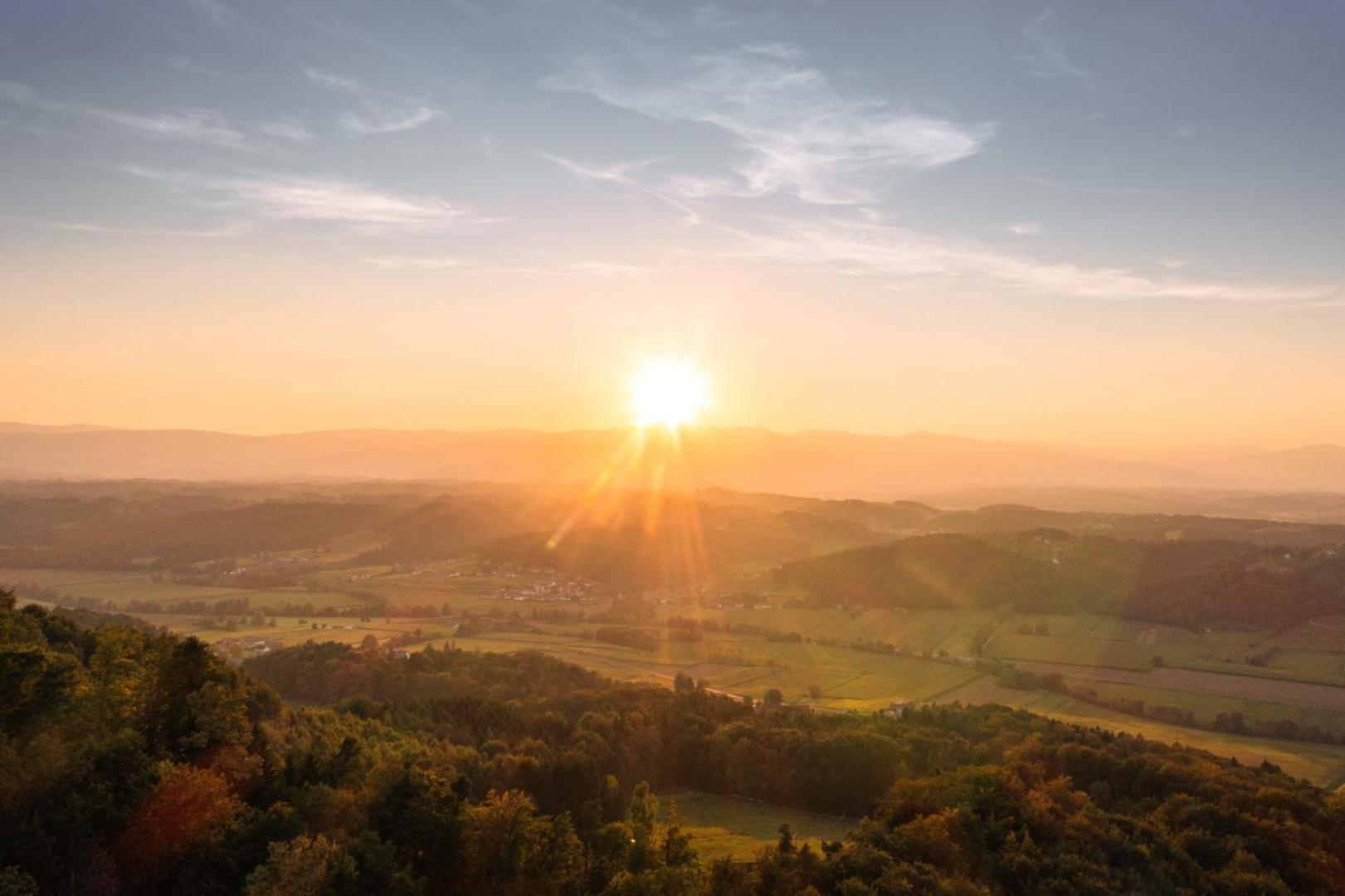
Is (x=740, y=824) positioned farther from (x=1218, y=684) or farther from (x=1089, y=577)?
(x=1089, y=577)

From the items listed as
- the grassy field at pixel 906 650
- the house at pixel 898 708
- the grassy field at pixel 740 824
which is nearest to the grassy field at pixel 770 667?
the grassy field at pixel 906 650

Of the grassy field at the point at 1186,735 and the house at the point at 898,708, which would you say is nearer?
the grassy field at the point at 1186,735

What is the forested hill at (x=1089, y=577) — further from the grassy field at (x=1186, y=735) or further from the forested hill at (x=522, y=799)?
the forested hill at (x=522, y=799)

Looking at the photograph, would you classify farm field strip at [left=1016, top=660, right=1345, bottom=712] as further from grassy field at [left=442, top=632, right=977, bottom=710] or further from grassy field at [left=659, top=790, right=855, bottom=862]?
grassy field at [left=659, top=790, right=855, bottom=862]

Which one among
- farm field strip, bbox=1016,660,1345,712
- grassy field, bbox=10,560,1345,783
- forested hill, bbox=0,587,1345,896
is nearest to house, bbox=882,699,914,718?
grassy field, bbox=10,560,1345,783

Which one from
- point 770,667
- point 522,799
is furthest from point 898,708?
point 522,799
